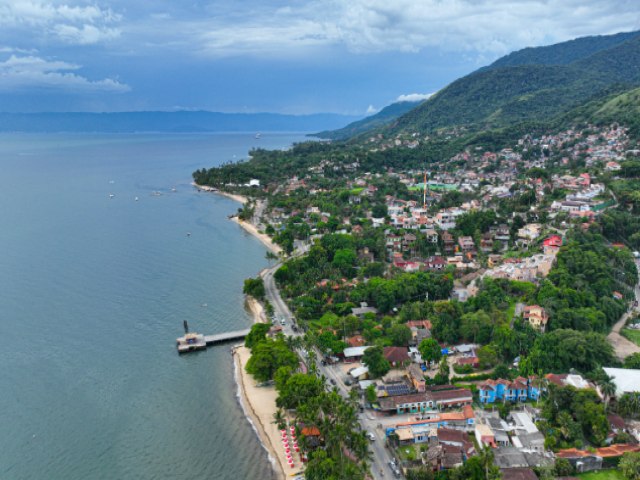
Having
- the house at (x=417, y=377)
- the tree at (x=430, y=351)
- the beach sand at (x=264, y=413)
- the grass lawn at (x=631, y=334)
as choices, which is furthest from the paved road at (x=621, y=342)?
the beach sand at (x=264, y=413)

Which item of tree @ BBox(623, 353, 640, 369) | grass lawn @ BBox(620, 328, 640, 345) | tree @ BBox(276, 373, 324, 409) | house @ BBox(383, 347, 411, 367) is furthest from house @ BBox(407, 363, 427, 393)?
grass lawn @ BBox(620, 328, 640, 345)

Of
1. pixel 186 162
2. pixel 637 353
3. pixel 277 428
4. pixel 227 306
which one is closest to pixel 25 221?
pixel 227 306

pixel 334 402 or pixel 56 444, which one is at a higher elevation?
pixel 334 402

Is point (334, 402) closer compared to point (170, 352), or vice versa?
point (334, 402)

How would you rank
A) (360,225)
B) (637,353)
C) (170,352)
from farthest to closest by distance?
(360,225)
(170,352)
(637,353)

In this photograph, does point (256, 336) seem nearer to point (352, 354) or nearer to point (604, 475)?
point (352, 354)

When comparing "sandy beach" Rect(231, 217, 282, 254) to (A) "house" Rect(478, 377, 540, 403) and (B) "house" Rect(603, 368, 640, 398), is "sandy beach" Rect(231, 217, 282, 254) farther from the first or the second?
(B) "house" Rect(603, 368, 640, 398)

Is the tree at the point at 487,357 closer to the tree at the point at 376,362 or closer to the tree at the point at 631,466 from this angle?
the tree at the point at 376,362

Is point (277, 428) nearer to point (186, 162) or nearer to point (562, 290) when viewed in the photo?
point (562, 290)
